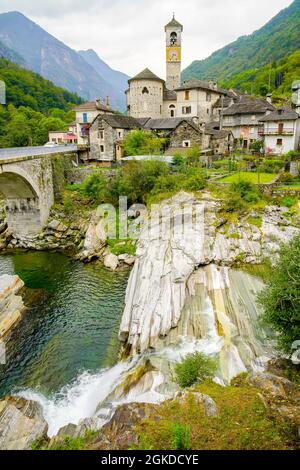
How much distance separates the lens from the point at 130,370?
48.0ft

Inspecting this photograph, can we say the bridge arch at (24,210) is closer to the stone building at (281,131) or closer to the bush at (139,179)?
the bush at (139,179)

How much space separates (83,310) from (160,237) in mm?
7581

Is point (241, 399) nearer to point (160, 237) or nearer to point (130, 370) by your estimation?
point (130, 370)

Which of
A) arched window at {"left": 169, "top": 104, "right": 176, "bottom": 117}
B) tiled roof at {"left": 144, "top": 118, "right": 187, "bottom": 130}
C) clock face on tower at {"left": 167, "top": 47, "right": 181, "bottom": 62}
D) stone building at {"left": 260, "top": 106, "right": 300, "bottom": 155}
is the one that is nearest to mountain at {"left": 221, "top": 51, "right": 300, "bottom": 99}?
clock face on tower at {"left": 167, "top": 47, "right": 181, "bottom": 62}

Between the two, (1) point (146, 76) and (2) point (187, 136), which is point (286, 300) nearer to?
(2) point (187, 136)

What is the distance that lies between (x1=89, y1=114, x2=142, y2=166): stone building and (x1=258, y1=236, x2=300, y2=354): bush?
36.2m

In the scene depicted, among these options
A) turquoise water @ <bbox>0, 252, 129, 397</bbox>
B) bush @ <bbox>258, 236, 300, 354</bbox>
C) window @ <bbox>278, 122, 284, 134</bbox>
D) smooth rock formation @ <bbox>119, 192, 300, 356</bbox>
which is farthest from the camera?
window @ <bbox>278, 122, 284, 134</bbox>

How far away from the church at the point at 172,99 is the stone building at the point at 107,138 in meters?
10.2

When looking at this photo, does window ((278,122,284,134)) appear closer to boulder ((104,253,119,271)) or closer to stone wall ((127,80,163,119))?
stone wall ((127,80,163,119))

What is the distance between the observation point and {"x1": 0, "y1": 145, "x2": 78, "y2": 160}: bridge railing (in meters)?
27.7

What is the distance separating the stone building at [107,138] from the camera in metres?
44.9

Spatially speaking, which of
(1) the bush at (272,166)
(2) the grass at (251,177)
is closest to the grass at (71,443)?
(2) the grass at (251,177)

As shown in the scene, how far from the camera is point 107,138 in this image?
4519 centimetres
